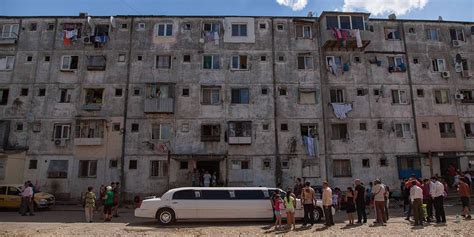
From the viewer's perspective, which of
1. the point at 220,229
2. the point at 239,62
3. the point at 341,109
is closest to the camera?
the point at 220,229

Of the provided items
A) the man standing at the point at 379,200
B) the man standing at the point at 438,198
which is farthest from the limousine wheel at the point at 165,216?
the man standing at the point at 438,198

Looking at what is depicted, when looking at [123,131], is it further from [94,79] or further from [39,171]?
[39,171]

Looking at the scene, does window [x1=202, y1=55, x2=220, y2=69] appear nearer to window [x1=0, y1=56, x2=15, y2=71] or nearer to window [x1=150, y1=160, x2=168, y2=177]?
window [x1=150, y1=160, x2=168, y2=177]

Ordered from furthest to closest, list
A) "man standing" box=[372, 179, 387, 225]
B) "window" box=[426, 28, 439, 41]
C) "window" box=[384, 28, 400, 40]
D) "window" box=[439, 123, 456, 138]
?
"window" box=[426, 28, 439, 41]
"window" box=[384, 28, 400, 40]
"window" box=[439, 123, 456, 138]
"man standing" box=[372, 179, 387, 225]

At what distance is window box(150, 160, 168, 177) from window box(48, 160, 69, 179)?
6.68 meters

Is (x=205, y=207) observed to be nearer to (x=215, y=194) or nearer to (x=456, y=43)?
(x=215, y=194)

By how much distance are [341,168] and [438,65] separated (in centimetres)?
Result: 1317

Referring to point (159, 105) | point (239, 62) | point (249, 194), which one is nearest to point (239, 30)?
point (239, 62)

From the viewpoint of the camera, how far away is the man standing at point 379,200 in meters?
15.6

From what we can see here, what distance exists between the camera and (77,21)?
3156 centimetres

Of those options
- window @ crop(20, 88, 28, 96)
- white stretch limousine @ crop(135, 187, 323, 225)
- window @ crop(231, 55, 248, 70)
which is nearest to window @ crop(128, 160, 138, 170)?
window @ crop(20, 88, 28, 96)

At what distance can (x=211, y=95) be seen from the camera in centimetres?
3047

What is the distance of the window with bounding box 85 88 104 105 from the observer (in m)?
30.1

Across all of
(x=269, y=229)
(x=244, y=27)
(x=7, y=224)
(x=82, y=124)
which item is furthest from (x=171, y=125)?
(x=269, y=229)
